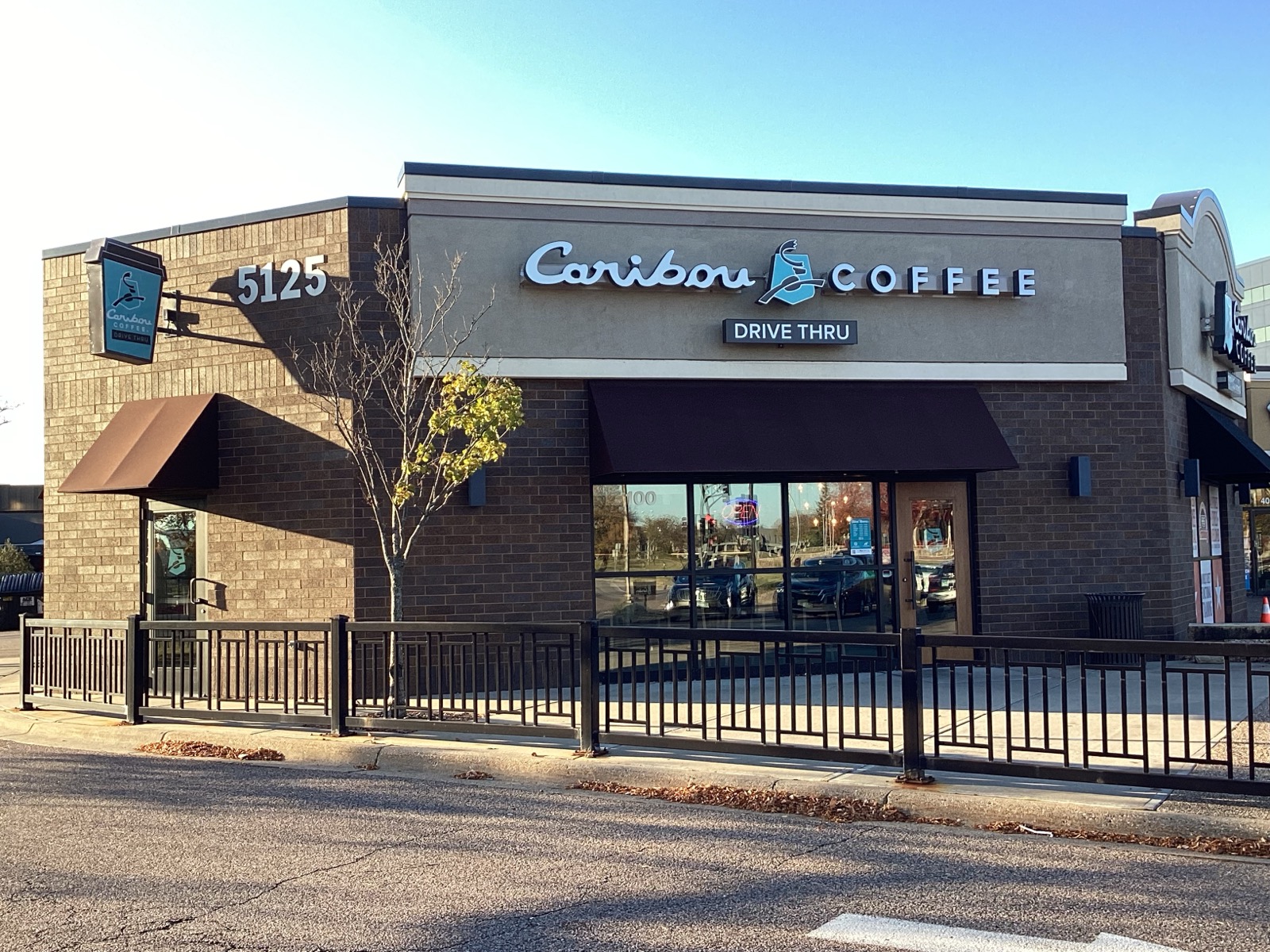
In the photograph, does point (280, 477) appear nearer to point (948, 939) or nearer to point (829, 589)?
point (829, 589)

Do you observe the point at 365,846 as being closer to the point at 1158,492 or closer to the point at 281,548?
the point at 281,548

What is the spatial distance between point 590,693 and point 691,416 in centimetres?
478

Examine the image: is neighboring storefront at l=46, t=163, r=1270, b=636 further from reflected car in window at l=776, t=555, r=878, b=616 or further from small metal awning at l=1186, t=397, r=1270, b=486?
small metal awning at l=1186, t=397, r=1270, b=486

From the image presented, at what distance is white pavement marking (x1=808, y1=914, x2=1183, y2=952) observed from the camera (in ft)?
16.9

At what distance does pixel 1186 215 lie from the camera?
52.5ft

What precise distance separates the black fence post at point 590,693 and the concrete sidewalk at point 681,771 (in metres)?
0.15

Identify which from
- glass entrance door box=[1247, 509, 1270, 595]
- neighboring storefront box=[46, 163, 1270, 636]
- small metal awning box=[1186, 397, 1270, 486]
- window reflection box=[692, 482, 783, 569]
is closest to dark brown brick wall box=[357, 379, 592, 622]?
neighboring storefront box=[46, 163, 1270, 636]

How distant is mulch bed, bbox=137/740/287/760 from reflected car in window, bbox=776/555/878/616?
6401mm

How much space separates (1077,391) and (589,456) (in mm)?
6430

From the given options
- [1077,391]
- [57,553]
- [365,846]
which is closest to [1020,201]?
[1077,391]

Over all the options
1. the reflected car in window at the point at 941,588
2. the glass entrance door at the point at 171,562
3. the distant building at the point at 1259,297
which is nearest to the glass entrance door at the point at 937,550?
the reflected car in window at the point at 941,588

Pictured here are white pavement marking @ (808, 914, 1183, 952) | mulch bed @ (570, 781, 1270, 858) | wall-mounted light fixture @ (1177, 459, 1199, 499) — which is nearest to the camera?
white pavement marking @ (808, 914, 1183, 952)

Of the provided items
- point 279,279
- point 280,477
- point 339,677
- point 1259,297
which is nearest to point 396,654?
point 339,677

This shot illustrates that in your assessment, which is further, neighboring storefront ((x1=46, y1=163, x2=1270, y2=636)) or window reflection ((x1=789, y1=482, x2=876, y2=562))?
window reflection ((x1=789, y1=482, x2=876, y2=562))
